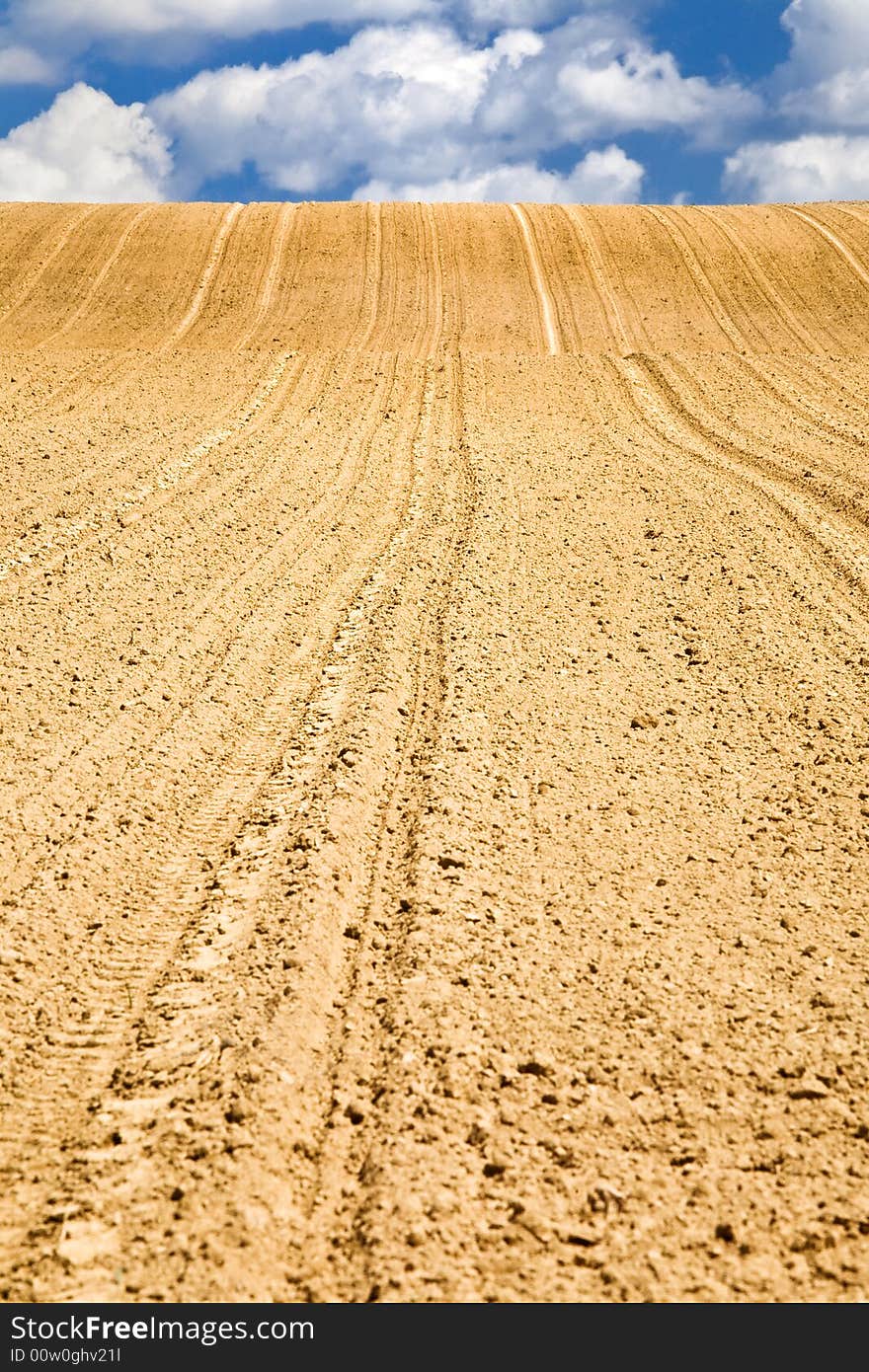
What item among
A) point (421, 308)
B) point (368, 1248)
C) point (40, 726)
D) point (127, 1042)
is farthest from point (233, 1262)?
point (421, 308)

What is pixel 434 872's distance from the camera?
190 inches

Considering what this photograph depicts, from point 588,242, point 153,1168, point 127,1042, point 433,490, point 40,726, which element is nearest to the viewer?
point 153,1168

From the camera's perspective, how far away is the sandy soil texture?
3.12m

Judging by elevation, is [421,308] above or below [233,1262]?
above

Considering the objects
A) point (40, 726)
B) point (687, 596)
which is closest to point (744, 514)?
point (687, 596)

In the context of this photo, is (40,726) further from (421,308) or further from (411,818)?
(421,308)

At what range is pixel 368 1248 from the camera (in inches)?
118

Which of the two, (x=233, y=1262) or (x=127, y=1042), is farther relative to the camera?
(x=127, y=1042)

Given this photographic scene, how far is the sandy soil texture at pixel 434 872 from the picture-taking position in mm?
3119

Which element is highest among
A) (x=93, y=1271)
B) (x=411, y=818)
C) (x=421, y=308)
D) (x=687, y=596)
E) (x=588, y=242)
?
(x=588, y=242)

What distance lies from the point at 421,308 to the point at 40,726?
793 inches

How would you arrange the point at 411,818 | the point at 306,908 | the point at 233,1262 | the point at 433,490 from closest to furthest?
the point at 233,1262 < the point at 306,908 < the point at 411,818 < the point at 433,490

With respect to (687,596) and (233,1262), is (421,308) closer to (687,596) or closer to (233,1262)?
(687,596)

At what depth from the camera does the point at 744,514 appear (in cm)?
1060
